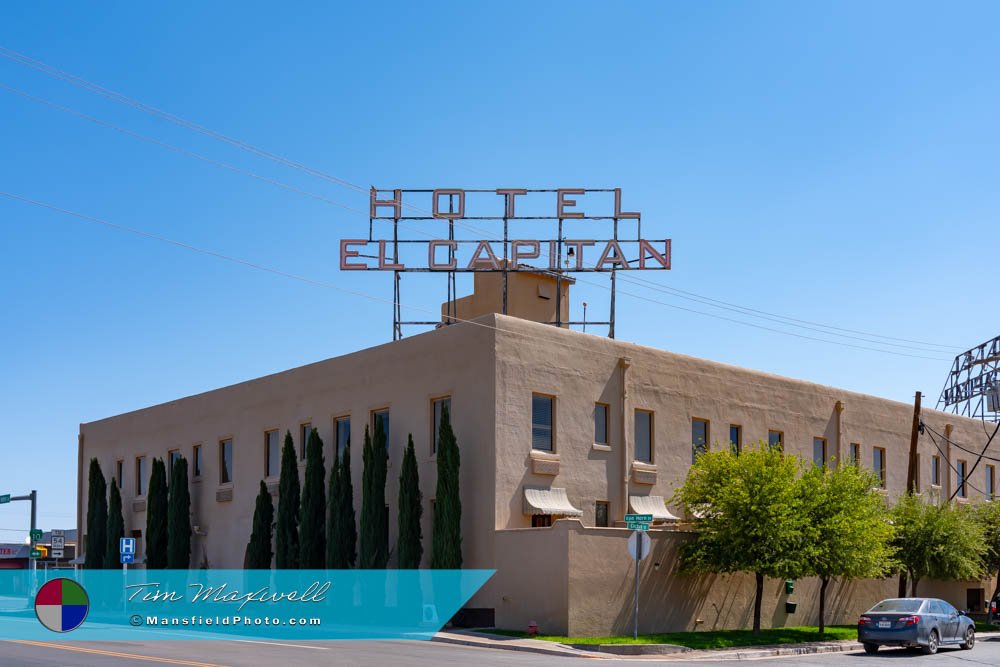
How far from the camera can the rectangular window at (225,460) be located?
149ft

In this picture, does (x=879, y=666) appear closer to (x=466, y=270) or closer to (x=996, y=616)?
(x=996, y=616)

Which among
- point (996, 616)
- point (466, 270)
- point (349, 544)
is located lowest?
point (996, 616)

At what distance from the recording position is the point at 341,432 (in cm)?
3994

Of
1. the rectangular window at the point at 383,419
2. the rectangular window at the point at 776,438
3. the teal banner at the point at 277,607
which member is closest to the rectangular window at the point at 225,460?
the teal banner at the point at 277,607

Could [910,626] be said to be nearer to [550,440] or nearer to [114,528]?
[550,440]

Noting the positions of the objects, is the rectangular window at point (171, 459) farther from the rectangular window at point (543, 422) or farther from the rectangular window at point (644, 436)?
the rectangular window at point (644, 436)

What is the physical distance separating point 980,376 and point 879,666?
3511 cm

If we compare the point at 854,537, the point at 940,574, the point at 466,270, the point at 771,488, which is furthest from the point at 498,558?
the point at 940,574

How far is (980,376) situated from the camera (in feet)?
186

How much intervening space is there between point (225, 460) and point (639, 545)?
74.4 ft

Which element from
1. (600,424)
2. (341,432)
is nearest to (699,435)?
(600,424)

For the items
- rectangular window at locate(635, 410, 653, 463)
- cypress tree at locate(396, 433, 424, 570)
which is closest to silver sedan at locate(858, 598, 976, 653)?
rectangular window at locate(635, 410, 653, 463)

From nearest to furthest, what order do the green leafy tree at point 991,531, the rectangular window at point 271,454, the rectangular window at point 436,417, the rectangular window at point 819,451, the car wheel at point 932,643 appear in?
1. the car wheel at point 932,643
2. the rectangular window at point 436,417
3. the rectangular window at point 271,454
4. the rectangular window at point 819,451
5. the green leafy tree at point 991,531

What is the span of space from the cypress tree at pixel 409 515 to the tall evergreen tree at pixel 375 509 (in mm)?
778
